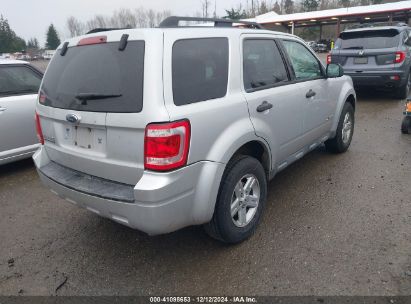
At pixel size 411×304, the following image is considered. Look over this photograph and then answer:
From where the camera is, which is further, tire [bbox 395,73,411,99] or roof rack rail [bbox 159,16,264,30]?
tire [bbox 395,73,411,99]

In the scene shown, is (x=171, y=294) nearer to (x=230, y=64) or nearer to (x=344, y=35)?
(x=230, y=64)

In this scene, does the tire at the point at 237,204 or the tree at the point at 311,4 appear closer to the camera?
the tire at the point at 237,204

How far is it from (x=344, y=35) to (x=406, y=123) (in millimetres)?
3912

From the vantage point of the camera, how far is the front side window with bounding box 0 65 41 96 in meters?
4.70

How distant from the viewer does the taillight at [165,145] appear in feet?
7.18

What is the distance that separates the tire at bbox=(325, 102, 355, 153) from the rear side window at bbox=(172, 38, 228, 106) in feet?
8.84

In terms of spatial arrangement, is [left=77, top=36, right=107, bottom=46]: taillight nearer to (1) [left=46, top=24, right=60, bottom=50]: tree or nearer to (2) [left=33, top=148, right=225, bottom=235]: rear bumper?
(2) [left=33, top=148, right=225, bottom=235]: rear bumper

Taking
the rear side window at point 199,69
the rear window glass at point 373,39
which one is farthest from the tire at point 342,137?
the rear window glass at point 373,39

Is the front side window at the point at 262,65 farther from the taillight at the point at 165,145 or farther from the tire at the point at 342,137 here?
the tire at the point at 342,137

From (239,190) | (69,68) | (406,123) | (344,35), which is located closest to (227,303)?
(239,190)

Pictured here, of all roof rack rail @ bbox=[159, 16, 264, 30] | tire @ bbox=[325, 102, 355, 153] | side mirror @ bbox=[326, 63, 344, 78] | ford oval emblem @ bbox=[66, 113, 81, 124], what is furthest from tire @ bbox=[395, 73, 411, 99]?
ford oval emblem @ bbox=[66, 113, 81, 124]

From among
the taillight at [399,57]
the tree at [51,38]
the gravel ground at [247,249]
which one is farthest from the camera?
the tree at [51,38]

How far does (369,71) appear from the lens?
8.10 metres

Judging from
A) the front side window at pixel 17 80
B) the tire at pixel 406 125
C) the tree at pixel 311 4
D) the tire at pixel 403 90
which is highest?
the tree at pixel 311 4
